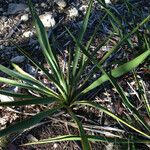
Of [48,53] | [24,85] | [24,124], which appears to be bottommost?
[24,124]

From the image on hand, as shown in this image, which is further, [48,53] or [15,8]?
[15,8]

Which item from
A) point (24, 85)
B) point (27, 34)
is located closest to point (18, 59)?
point (27, 34)

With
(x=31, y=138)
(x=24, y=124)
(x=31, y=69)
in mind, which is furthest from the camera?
(x=31, y=69)

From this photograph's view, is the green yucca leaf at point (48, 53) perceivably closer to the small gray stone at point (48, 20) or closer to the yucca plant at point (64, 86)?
the yucca plant at point (64, 86)

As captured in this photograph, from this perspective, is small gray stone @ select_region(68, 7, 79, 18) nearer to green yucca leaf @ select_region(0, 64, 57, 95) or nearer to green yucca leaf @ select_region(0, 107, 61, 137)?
green yucca leaf @ select_region(0, 64, 57, 95)

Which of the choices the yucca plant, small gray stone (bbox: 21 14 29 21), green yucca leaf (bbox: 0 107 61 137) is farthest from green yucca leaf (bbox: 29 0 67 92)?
small gray stone (bbox: 21 14 29 21)

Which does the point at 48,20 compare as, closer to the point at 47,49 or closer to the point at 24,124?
the point at 47,49

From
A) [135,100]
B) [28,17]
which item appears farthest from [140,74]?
[28,17]

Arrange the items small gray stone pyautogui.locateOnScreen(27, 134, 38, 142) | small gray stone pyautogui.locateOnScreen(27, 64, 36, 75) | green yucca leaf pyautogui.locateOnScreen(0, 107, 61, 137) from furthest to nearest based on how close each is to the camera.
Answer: small gray stone pyautogui.locateOnScreen(27, 64, 36, 75) < small gray stone pyautogui.locateOnScreen(27, 134, 38, 142) < green yucca leaf pyautogui.locateOnScreen(0, 107, 61, 137)
